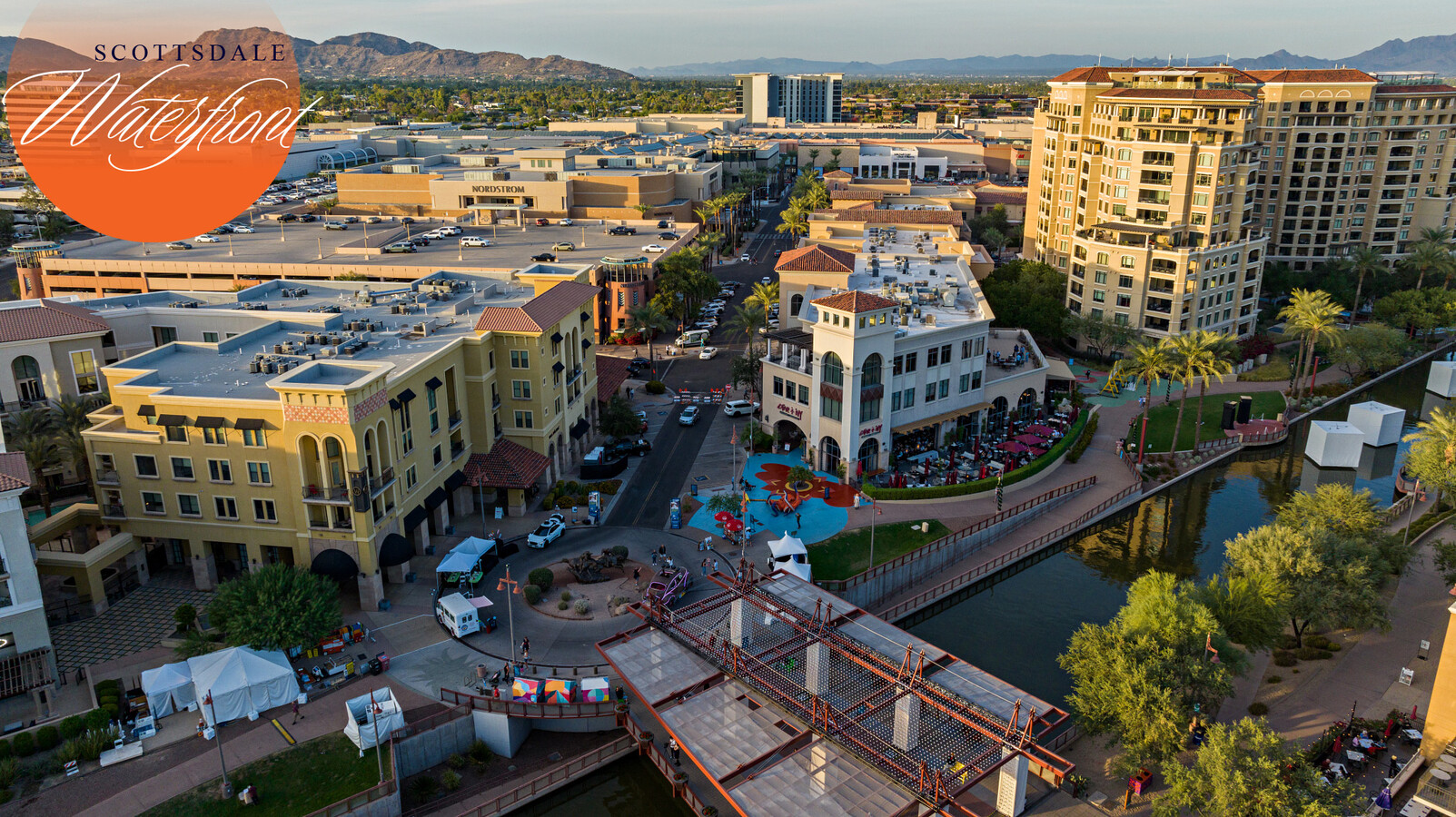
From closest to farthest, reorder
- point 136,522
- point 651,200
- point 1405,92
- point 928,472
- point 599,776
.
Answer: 1. point 599,776
2. point 136,522
3. point 928,472
4. point 1405,92
5. point 651,200

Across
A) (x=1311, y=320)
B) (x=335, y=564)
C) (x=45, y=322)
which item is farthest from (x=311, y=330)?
(x=1311, y=320)

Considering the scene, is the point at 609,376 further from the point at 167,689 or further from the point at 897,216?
the point at 897,216

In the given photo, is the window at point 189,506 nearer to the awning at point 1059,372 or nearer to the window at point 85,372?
the window at point 85,372

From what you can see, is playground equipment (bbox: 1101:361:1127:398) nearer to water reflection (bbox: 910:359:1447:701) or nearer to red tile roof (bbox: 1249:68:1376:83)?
water reflection (bbox: 910:359:1447:701)

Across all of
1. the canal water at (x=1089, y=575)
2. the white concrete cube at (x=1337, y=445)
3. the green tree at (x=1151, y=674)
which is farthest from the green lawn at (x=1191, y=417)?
the green tree at (x=1151, y=674)

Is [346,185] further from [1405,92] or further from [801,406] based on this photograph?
[1405,92]

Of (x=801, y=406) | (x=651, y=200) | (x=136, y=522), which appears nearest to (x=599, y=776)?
(x=136, y=522)
